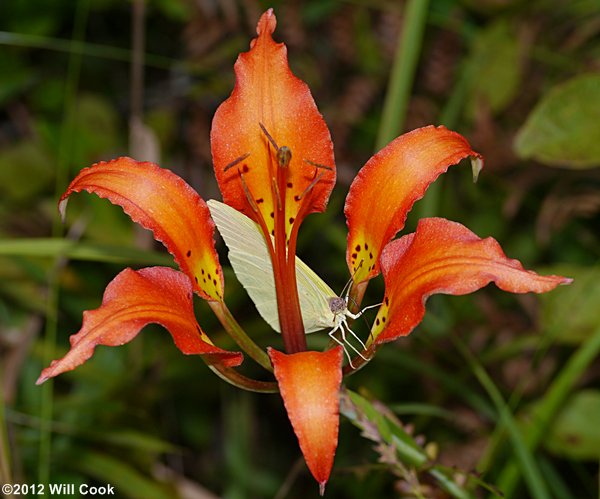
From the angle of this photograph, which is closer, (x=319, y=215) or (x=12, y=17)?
(x=319, y=215)

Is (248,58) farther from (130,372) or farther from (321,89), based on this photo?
(321,89)

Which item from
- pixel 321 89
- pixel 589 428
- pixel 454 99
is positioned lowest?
pixel 589 428

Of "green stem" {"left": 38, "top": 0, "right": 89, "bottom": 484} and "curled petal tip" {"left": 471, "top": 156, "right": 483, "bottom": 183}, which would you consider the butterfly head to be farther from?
"green stem" {"left": 38, "top": 0, "right": 89, "bottom": 484}

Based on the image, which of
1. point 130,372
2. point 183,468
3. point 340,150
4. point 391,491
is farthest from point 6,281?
point 391,491

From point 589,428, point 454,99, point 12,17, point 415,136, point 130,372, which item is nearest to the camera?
point 415,136

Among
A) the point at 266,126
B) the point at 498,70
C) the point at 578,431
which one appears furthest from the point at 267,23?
the point at 498,70

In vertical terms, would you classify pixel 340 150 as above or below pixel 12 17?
below
